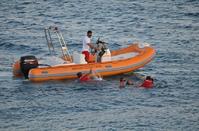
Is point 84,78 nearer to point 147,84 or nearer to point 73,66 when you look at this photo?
point 73,66

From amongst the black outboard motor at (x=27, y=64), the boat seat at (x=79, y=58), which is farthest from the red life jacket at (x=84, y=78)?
the black outboard motor at (x=27, y=64)

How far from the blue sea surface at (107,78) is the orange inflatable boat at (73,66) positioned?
32 centimetres

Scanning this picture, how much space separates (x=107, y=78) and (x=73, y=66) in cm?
137

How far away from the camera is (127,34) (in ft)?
108

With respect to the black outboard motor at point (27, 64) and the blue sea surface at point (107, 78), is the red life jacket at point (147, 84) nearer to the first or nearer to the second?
the blue sea surface at point (107, 78)

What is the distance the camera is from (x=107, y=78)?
25.2m

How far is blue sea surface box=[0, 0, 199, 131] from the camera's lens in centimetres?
2059

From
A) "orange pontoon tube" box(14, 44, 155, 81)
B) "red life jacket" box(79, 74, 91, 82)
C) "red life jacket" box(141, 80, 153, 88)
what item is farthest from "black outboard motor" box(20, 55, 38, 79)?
"red life jacket" box(141, 80, 153, 88)

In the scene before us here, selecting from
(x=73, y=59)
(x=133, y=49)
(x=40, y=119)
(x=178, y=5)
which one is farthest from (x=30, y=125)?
(x=178, y=5)

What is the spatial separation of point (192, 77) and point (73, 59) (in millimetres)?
4211

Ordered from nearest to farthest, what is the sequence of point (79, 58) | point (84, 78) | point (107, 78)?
point (84, 78) → point (79, 58) → point (107, 78)

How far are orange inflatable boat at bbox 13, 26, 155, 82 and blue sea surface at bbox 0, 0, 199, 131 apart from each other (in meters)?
0.32

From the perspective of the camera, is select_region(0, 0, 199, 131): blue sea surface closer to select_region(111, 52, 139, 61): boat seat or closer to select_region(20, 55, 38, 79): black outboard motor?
select_region(20, 55, 38, 79): black outboard motor

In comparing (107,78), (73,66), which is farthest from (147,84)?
(73,66)
